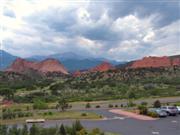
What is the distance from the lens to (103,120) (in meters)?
37.4

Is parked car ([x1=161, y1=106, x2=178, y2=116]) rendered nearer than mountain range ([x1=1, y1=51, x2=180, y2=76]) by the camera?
Yes

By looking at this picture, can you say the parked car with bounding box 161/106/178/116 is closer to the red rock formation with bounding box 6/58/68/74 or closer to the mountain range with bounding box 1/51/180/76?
the mountain range with bounding box 1/51/180/76

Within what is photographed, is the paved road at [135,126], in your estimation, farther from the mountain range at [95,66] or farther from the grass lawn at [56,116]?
the mountain range at [95,66]

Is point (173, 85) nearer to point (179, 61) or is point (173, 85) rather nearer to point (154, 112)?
point (154, 112)

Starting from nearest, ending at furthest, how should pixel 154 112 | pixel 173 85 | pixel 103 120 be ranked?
pixel 103 120 < pixel 154 112 < pixel 173 85

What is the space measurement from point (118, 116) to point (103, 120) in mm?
3428

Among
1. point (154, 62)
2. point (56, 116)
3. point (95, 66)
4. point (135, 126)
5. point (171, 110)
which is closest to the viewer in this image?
point (135, 126)

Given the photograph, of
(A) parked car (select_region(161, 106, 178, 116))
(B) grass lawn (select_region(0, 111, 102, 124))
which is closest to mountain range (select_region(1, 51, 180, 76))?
(A) parked car (select_region(161, 106, 178, 116))

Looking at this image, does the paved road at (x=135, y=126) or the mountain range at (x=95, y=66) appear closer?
the paved road at (x=135, y=126)

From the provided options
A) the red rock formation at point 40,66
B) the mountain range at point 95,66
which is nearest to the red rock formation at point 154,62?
the mountain range at point 95,66

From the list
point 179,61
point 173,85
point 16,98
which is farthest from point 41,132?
point 179,61

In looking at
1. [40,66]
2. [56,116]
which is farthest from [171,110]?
[40,66]

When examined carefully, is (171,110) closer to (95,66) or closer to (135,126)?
(135,126)

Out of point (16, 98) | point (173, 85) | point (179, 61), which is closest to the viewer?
point (16, 98)
